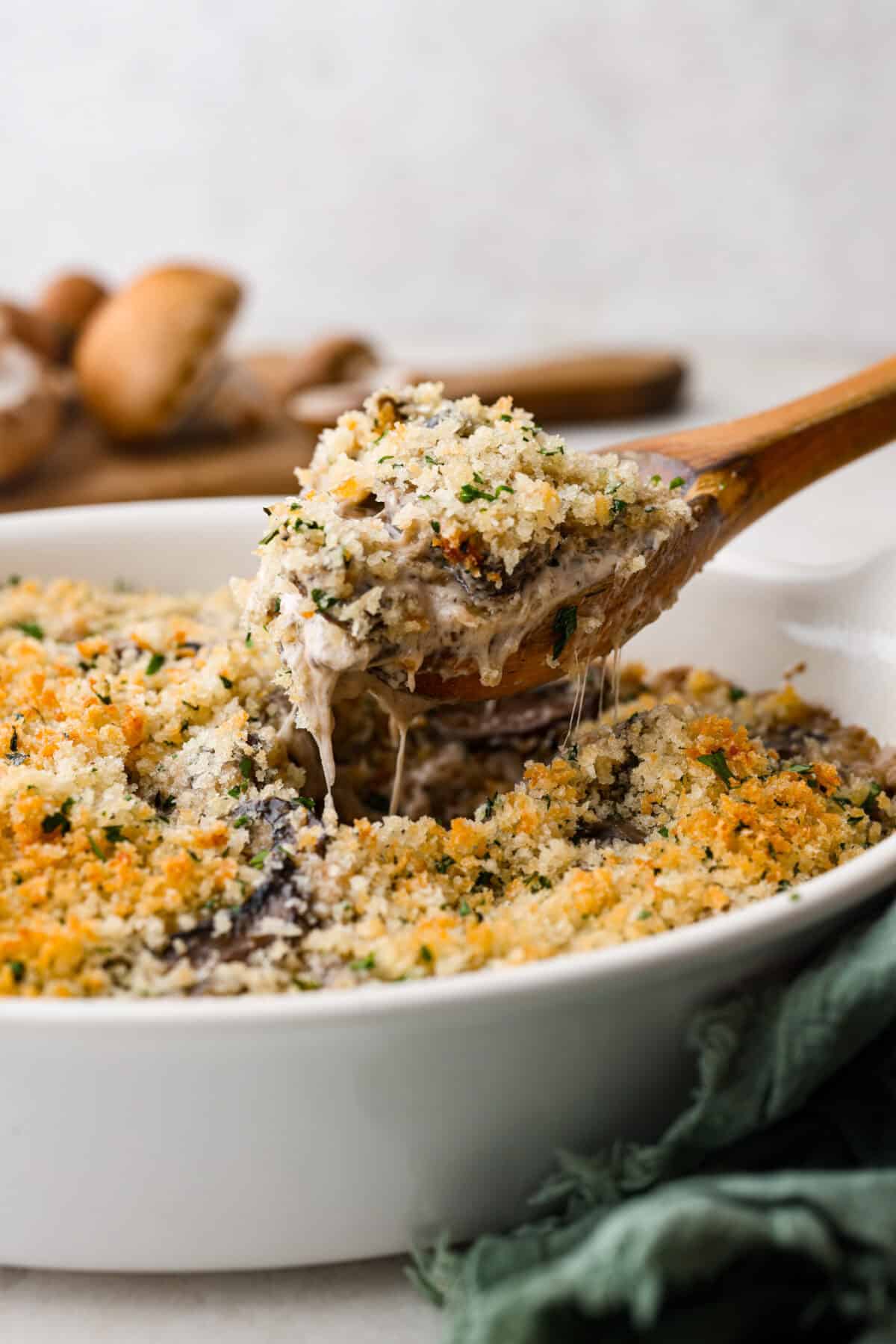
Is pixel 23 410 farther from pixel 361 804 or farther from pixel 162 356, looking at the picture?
pixel 361 804

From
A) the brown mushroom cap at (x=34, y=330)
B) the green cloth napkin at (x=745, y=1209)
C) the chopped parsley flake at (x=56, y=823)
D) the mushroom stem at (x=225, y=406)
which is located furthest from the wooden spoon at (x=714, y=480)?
the brown mushroom cap at (x=34, y=330)

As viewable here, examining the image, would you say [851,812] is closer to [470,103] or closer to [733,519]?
[733,519]

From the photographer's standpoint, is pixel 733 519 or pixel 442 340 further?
pixel 442 340

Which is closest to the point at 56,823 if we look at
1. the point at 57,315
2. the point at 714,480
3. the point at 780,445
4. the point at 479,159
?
the point at 714,480

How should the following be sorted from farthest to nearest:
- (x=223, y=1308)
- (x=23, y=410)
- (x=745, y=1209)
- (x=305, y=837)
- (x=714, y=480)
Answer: (x=23, y=410) < (x=714, y=480) < (x=305, y=837) < (x=223, y=1308) < (x=745, y=1209)

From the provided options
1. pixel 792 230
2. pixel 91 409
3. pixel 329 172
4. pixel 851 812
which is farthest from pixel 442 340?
pixel 851 812

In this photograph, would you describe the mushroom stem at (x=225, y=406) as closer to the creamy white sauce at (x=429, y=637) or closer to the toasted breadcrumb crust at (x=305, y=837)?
the toasted breadcrumb crust at (x=305, y=837)
